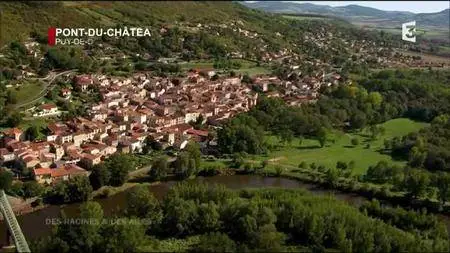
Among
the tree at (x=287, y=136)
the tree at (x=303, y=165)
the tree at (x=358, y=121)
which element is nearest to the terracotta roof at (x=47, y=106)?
the tree at (x=287, y=136)

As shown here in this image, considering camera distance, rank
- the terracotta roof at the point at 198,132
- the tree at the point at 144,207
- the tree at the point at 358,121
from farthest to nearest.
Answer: the tree at the point at 358,121 → the terracotta roof at the point at 198,132 → the tree at the point at 144,207

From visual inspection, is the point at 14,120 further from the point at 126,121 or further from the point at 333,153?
the point at 333,153

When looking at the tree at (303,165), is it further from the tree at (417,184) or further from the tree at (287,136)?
the tree at (417,184)

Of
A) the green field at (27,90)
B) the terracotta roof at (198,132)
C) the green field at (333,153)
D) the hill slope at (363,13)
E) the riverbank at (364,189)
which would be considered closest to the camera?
the riverbank at (364,189)

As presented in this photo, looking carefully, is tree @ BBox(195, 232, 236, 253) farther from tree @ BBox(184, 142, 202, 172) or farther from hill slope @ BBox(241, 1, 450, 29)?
hill slope @ BBox(241, 1, 450, 29)

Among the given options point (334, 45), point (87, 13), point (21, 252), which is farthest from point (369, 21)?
point (21, 252)
